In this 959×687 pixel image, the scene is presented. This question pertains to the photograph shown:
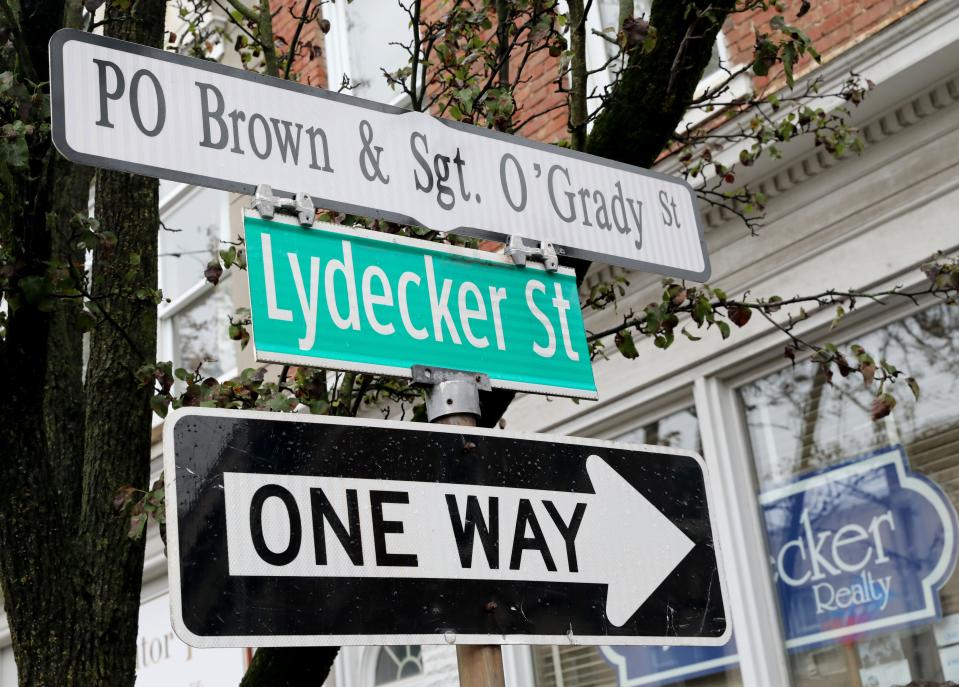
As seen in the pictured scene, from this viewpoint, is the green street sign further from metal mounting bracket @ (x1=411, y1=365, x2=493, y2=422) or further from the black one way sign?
the black one way sign

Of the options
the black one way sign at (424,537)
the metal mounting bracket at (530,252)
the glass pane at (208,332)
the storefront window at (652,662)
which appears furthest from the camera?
the glass pane at (208,332)

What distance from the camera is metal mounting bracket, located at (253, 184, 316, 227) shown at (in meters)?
2.84

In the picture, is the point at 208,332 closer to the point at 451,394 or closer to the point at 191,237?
the point at 191,237

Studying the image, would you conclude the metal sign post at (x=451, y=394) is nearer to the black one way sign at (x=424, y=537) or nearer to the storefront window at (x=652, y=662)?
the black one way sign at (x=424, y=537)

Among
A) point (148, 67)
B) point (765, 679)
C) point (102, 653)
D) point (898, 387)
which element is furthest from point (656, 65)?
point (765, 679)

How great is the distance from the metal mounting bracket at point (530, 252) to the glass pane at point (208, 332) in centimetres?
887

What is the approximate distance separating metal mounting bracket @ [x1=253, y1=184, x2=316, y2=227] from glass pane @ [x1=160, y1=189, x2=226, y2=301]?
31.5ft

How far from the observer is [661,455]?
10.2 feet

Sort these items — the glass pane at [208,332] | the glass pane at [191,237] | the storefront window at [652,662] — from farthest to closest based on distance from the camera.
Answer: the glass pane at [191,237]
the glass pane at [208,332]
the storefront window at [652,662]

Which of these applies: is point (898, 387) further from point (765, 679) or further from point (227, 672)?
point (227, 672)

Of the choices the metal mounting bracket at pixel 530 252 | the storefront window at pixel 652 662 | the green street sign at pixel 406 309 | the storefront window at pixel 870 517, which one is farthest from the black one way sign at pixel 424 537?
the storefront window at pixel 652 662

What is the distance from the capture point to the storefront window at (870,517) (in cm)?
633

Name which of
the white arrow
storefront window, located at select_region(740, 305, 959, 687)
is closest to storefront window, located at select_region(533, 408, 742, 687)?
storefront window, located at select_region(740, 305, 959, 687)

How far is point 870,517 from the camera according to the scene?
662 cm
